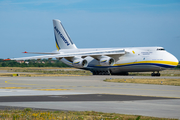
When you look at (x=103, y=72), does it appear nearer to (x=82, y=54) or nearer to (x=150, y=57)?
(x=82, y=54)

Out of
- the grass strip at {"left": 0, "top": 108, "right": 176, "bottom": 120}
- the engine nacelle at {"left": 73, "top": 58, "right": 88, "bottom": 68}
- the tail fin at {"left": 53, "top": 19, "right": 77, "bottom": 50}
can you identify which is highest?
the tail fin at {"left": 53, "top": 19, "right": 77, "bottom": 50}

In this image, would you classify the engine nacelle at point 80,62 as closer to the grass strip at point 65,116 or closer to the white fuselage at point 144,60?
the white fuselage at point 144,60

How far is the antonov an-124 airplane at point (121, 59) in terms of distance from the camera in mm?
50625

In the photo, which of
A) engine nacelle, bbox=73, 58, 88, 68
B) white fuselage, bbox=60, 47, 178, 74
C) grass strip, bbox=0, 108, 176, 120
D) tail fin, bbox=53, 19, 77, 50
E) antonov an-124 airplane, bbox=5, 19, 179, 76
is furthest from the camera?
tail fin, bbox=53, 19, 77, 50

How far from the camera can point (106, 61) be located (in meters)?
54.6

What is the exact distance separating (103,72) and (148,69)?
9577 mm

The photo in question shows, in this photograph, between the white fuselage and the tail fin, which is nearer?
the white fuselage

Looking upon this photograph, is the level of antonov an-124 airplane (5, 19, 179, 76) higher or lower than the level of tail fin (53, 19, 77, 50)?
lower

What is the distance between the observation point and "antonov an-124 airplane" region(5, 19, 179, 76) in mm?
50625

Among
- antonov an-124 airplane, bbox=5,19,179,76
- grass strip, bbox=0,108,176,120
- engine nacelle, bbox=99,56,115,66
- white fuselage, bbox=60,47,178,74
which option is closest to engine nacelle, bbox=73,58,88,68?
antonov an-124 airplane, bbox=5,19,179,76


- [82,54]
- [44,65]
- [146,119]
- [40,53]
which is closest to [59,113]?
[146,119]

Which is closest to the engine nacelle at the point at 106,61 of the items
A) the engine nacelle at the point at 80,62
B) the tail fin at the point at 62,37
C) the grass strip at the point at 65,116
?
the engine nacelle at the point at 80,62

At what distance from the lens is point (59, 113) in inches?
476

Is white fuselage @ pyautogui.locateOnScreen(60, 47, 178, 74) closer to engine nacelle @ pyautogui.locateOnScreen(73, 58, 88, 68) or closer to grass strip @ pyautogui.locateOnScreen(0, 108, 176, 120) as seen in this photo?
engine nacelle @ pyautogui.locateOnScreen(73, 58, 88, 68)
